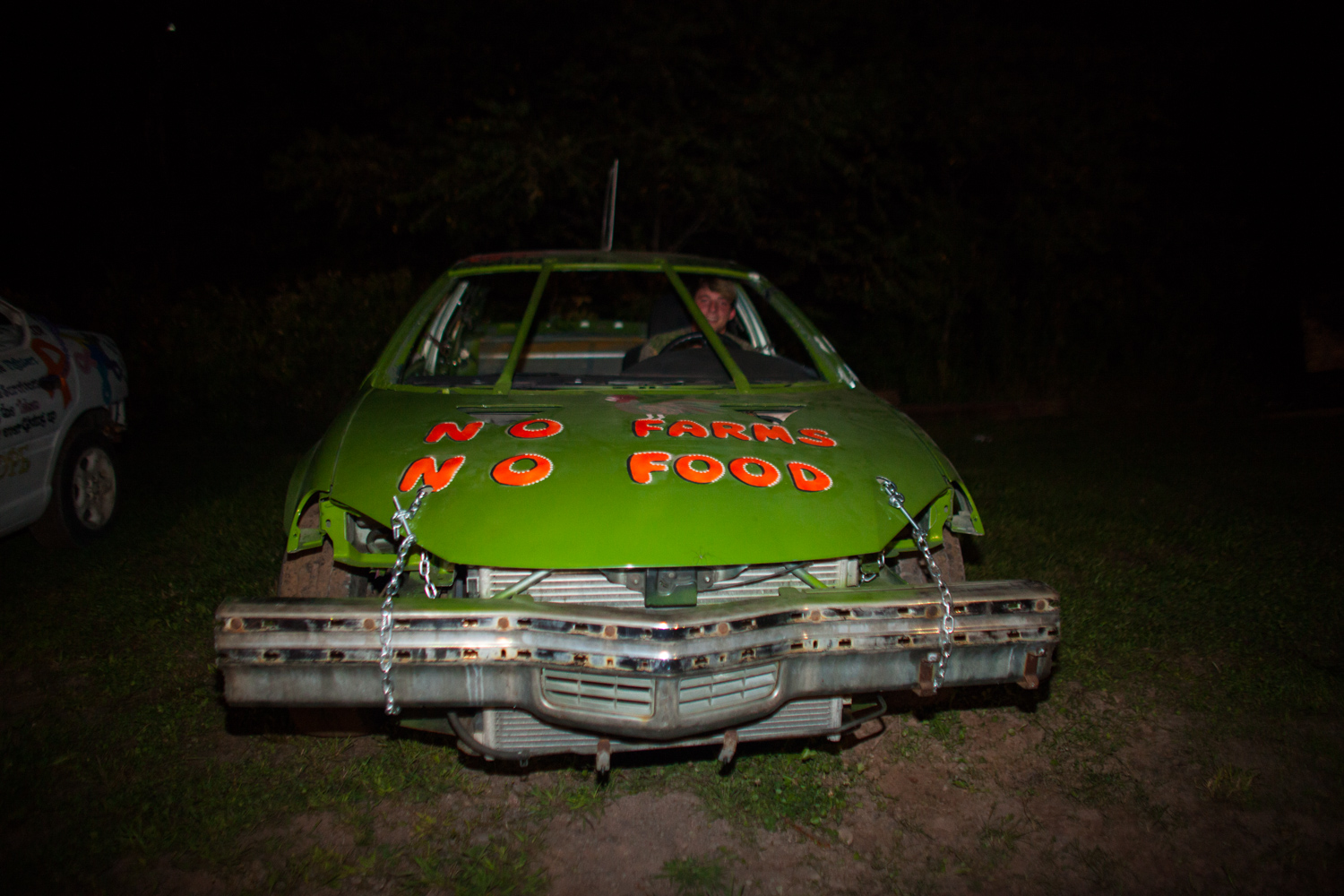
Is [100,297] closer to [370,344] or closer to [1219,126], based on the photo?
[370,344]

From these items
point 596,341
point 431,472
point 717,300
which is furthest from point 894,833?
point 596,341

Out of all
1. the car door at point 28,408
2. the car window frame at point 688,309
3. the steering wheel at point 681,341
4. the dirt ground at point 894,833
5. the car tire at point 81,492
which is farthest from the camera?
the car tire at point 81,492

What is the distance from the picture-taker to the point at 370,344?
8312 millimetres

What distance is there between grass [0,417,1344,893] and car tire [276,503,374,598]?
1.98 feet

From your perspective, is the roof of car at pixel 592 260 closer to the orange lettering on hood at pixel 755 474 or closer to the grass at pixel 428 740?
the orange lettering on hood at pixel 755 474

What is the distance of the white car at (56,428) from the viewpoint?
393 cm

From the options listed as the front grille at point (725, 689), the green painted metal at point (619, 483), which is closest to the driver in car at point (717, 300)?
the green painted metal at point (619, 483)

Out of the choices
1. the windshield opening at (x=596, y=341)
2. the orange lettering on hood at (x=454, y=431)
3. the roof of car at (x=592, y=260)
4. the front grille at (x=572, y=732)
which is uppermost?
the roof of car at (x=592, y=260)

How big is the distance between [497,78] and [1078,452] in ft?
23.5

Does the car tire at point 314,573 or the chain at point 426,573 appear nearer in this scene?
the chain at point 426,573

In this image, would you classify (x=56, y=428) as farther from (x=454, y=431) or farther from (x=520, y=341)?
(x=454, y=431)

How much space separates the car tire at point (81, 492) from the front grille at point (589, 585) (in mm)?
3391

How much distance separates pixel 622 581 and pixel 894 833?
1.09m

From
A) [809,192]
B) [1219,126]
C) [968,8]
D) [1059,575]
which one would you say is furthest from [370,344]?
[1219,126]
